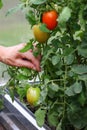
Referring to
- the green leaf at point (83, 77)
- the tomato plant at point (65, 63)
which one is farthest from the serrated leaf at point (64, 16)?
the green leaf at point (83, 77)

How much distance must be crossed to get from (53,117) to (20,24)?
984 millimetres

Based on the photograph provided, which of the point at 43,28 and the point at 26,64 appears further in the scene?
the point at 26,64

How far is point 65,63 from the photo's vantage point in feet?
2.28

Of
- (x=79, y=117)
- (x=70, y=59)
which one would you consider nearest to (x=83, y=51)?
(x=70, y=59)

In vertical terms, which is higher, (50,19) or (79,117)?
(50,19)

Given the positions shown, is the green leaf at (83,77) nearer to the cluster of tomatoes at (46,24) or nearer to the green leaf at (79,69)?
the green leaf at (79,69)

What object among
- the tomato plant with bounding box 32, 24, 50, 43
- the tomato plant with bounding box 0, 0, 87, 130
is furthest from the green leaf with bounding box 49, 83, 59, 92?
the tomato plant with bounding box 32, 24, 50, 43

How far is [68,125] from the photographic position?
78 centimetres

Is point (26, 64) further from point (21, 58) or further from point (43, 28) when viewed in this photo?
point (43, 28)

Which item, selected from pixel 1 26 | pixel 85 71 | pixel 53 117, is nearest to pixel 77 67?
pixel 85 71

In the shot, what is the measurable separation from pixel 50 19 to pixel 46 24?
0.06 ft

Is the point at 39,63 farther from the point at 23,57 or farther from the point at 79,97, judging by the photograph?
the point at 79,97

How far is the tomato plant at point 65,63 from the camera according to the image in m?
0.64

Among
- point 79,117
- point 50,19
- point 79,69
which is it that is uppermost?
point 50,19
